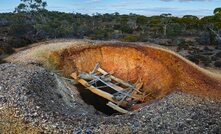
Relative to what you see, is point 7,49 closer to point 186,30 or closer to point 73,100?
point 73,100

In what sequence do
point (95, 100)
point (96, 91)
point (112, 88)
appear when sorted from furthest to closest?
point (112, 88)
point (96, 91)
point (95, 100)

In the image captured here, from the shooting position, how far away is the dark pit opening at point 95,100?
29153 millimetres

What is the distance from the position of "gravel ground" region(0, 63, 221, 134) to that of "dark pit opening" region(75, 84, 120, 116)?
108 inches

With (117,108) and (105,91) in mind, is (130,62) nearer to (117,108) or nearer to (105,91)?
(105,91)

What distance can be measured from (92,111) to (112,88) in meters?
7.05

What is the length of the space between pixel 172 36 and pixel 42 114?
41065 mm

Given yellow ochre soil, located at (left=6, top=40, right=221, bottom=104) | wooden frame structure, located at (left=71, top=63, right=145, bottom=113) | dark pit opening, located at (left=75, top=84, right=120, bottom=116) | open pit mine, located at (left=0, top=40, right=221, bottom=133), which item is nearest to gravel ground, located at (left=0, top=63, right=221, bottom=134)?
open pit mine, located at (left=0, top=40, right=221, bottom=133)

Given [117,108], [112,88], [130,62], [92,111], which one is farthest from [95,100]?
[130,62]

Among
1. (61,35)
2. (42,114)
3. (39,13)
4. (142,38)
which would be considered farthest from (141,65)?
(39,13)

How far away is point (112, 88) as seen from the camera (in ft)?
109

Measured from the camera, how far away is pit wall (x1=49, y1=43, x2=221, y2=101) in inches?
1067

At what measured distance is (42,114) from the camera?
19.9 meters

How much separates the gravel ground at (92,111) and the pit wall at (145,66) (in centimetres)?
303

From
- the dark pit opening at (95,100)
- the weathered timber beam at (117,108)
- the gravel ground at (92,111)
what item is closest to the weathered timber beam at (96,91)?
the dark pit opening at (95,100)
